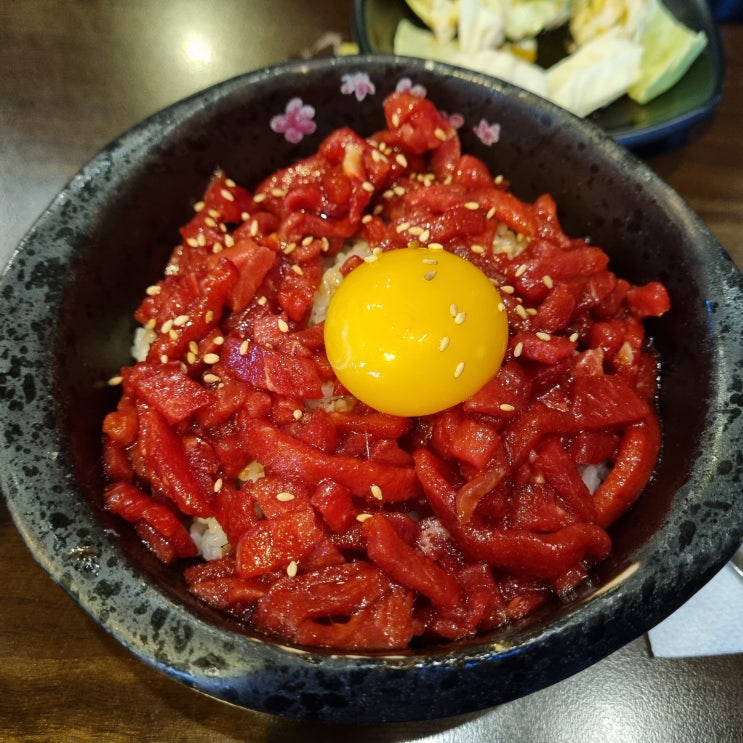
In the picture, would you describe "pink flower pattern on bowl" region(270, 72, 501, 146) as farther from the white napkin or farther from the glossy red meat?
the white napkin

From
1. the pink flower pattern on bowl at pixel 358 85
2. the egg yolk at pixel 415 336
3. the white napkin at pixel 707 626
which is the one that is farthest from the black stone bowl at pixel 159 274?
the egg yolk at pixel 415 336

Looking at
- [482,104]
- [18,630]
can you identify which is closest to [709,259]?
[482,104]

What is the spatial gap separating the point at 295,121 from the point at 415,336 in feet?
4.34

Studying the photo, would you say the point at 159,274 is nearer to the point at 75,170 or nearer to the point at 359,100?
the point at 359,100

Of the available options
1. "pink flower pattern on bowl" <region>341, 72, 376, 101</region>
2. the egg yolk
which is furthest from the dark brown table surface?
"pink flower pattern on bowl" <region>341, 72, 376, 101</region>

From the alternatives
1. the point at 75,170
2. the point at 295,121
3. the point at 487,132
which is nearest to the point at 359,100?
the point at 295,121

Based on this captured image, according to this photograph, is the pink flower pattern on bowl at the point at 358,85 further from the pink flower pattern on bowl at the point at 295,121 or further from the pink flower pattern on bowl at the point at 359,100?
the pink flower pattern on bowl at the point at 295,121

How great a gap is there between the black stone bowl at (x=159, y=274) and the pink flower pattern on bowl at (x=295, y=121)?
29 mm

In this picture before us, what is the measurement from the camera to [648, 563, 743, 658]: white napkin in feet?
7.55

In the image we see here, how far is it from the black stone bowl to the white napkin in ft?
2.01

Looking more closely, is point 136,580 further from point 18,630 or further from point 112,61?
point 112,61

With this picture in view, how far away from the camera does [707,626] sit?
7.65 feet

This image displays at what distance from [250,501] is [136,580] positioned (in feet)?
1.40

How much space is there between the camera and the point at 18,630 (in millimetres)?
2275
